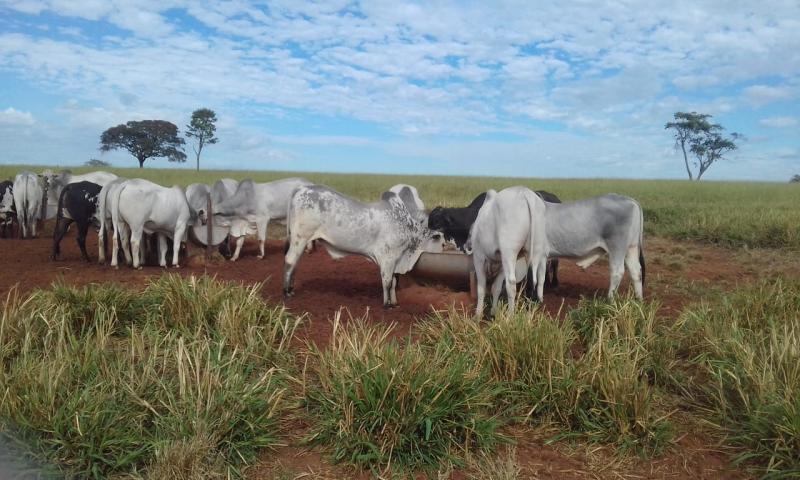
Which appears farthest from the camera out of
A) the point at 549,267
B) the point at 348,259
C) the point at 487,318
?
the point at 348,259

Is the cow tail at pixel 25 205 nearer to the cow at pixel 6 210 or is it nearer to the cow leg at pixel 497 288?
the cow at pixel 6 210

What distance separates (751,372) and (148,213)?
30.7ft

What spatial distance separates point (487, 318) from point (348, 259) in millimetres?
5055

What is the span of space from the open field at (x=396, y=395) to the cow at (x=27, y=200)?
9.31m

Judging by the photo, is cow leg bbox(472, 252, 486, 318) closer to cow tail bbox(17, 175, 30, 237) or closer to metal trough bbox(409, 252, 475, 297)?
metal trough bbox(409, 252, 475, 297)

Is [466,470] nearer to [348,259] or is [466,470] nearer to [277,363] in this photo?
[277,363]

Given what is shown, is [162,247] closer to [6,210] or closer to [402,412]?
[6,210]

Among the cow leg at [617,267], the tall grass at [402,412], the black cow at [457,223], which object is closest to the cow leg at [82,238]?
the black cow at [457,223]

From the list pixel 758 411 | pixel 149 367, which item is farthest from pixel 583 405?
pixel 149 367

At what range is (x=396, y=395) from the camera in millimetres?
4102

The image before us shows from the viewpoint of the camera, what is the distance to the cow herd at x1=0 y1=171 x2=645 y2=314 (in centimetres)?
753

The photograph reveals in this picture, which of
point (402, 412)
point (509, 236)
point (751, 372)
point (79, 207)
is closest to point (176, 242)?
point (79, 207)

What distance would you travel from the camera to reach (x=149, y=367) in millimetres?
4410

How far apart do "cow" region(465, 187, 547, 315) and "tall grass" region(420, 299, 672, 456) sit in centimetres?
181
